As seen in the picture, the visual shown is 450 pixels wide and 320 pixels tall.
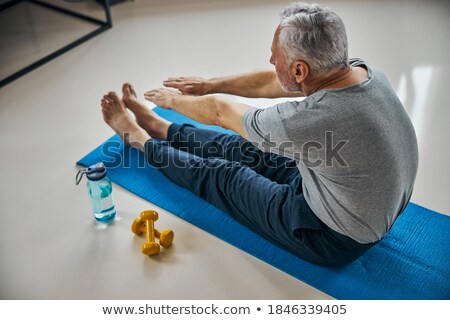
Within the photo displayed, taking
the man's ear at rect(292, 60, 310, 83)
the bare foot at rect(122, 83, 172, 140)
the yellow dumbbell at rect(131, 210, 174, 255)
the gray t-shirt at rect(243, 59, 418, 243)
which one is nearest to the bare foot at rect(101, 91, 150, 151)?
the bare foot at rect(122, 83, 172, 140)

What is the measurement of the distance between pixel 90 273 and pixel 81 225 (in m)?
0.30

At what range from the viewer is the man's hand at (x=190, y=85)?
2217 millimetres

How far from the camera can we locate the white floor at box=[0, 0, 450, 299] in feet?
5.47

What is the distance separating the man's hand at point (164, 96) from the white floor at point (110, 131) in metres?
0.47

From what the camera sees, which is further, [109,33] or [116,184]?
[109,33]

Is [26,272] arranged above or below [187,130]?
below

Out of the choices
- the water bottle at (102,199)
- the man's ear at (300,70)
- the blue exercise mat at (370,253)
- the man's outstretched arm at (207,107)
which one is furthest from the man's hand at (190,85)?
the man's ear at (300,70)

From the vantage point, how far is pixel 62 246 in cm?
Answer: 182

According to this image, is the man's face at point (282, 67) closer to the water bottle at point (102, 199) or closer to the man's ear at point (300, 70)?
the man's ear at point (300, 70)

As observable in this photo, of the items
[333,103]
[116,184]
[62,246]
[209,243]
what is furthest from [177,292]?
[333,103]

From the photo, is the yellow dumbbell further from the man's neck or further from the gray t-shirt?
the man's neck

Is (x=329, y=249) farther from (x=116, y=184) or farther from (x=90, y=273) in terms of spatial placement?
(x=116, y=184)

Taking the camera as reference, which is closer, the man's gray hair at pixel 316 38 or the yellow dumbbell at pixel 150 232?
the man's gray hair at pixel 316 38

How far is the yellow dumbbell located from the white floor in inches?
1.7
